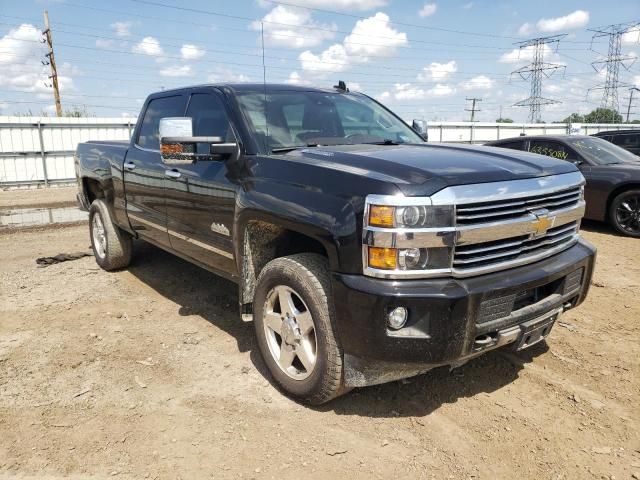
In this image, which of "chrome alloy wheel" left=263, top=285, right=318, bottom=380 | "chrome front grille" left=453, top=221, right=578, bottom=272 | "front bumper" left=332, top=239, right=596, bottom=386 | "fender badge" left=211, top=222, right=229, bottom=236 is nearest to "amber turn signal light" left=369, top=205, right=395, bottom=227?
"front bumper" left=332, top=239, right=596, bottom=386

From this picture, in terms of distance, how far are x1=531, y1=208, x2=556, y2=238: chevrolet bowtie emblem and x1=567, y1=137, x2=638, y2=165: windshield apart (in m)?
6.34

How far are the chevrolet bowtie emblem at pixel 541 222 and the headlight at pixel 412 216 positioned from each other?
619 mm

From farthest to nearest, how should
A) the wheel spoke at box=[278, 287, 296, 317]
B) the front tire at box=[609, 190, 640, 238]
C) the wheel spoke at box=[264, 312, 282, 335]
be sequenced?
the front tire at box=[609, 190, 640, 238] → the wheel spoke at box=[264, 312, 282, 335] → the wheel spoke at box=[278, 287, 296, 317]

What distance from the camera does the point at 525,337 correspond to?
2793 millimetres

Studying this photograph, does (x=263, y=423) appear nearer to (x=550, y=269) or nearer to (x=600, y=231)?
(x=550, y=269)

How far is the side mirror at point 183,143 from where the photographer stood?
3.23 m

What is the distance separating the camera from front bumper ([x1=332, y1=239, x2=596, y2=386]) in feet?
8.05

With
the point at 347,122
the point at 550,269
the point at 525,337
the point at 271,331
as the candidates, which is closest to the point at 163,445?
the point at 271,331

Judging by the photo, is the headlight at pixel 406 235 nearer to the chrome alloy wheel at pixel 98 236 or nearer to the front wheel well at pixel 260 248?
the front wheel well at pixel 260 248

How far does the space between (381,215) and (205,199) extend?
1.79 meters

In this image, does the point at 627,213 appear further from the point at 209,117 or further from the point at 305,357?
the point at 305,357

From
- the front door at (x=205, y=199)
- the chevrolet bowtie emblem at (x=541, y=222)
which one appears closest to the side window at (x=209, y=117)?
the front door at (x=205, y=199)

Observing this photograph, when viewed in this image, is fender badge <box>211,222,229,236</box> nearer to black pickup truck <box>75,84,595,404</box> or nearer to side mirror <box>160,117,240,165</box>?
black pickup truck <box>75,84,595,404</box>

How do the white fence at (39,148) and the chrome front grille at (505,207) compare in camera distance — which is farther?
the white fence at (39,148)
